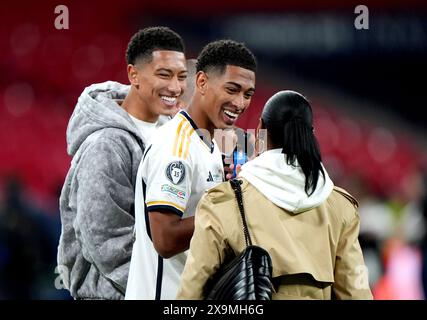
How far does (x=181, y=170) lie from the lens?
238 centimetres

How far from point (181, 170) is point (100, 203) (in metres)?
0.44

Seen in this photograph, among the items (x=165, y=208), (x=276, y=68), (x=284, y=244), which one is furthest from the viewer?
(x=276, y=68)

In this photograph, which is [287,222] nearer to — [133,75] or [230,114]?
[230,114]

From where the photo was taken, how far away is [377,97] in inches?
266

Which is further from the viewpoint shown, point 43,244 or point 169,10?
point 169,10

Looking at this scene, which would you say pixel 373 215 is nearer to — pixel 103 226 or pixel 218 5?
pixel 218 5

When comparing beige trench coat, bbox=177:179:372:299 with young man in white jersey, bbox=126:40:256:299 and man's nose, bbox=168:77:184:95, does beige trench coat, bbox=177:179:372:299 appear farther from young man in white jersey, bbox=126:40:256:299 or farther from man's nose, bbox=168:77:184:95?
man's nose, bbox=168:77:184:95

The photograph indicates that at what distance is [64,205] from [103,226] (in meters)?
0.35

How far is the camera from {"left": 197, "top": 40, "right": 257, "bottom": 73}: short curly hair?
2.56 meters

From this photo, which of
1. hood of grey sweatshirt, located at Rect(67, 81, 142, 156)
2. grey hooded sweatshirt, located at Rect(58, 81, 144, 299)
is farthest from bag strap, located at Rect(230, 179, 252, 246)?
hood of grey sweatshirt, located at Rect(67, 81, 142, 156)

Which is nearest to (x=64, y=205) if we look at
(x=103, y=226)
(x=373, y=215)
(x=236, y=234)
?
(x=103, y=226)

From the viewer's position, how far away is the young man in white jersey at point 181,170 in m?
2.32

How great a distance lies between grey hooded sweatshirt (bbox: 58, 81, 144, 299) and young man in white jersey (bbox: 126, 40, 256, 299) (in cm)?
23

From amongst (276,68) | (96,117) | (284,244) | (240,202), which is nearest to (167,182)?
(240,202)
